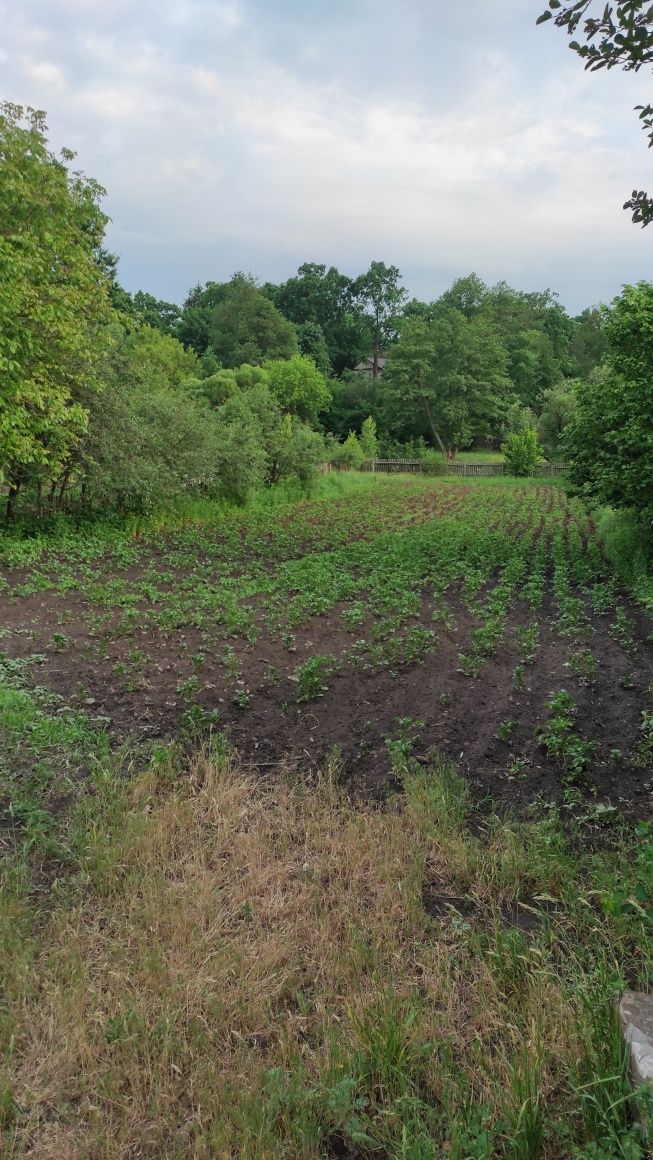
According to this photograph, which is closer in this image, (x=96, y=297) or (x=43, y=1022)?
(x=43, y=1022)

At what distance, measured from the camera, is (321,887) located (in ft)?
11.2

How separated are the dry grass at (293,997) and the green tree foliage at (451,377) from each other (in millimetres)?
45680

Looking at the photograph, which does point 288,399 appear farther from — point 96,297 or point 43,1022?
point 43,1022

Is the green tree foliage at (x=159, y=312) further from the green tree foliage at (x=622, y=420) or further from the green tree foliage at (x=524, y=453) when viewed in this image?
the green tree foliage at (x=622, y=420)

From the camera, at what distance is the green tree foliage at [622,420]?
10.4 meters

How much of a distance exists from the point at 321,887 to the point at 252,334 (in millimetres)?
51078

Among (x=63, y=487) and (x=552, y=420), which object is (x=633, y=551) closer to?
(x=63, y=487)

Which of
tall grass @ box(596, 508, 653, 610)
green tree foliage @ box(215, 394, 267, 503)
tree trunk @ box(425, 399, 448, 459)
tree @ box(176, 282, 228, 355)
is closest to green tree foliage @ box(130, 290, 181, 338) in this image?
tree @ box(176, 282, 228, 355)

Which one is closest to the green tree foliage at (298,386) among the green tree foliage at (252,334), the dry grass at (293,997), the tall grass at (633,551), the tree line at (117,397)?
the tree line at (117,397)

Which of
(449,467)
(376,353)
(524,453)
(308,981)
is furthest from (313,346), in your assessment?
(308,981)

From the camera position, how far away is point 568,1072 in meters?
2.12

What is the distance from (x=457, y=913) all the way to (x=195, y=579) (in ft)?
26.7

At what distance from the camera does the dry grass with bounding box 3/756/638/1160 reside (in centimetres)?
213

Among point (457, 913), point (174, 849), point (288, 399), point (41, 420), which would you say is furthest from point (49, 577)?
point (288, 399)
